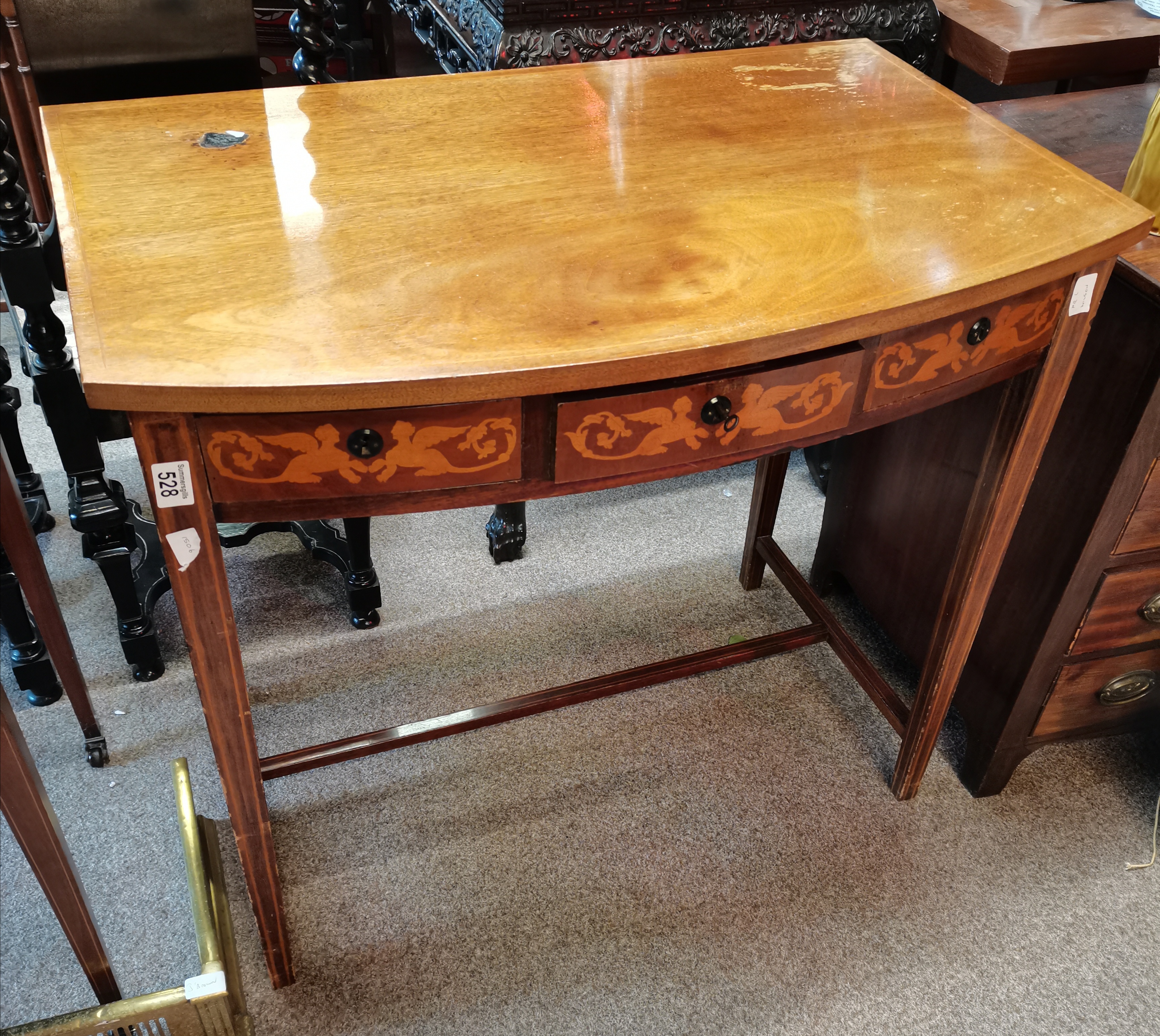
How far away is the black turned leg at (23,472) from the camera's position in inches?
69.1

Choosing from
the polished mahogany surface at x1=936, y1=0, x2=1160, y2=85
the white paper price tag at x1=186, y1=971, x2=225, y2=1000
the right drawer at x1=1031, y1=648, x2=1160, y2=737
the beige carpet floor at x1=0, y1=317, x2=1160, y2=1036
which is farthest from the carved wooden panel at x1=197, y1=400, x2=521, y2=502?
the polished mahogany surface at x1=936, y1=0, x2=1160, y2=85

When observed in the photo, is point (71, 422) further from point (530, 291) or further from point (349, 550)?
point (530, 291)

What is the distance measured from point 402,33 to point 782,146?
3.03 meters

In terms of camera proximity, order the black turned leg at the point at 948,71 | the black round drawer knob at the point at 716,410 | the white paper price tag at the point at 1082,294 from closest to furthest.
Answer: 1. the black round drawer knob at the point at 716,410
2. the white paper price tag at the point at 1082,294
3. the black turned leg at the point at 948,71

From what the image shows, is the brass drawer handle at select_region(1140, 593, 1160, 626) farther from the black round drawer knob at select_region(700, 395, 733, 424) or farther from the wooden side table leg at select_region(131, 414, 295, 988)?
the wooden side table leg at select_region(131, 414, 295, 988)

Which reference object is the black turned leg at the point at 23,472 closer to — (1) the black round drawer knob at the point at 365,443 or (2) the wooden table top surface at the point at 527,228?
(2) the wooden table top surface at the point at 527,228

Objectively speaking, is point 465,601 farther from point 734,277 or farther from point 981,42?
point 981,42

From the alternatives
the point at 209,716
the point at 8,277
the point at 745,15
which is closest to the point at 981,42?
the point at 745,15

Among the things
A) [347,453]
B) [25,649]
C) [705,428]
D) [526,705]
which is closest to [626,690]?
[526,705]

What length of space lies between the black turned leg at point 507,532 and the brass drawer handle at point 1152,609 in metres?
0.98

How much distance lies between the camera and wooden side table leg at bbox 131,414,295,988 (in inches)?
33.2

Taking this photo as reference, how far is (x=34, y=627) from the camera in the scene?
1.67 m

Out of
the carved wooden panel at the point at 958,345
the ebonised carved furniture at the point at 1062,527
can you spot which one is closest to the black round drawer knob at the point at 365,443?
the carved wooden panel at the point at 958,345

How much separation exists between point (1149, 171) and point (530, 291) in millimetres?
765
